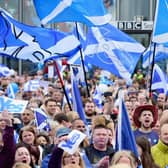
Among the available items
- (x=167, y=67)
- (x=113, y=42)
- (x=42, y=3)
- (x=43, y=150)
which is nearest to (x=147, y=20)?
(x=167, y=67)

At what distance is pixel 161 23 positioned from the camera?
14.4 metres

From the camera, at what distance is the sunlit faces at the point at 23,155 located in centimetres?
838

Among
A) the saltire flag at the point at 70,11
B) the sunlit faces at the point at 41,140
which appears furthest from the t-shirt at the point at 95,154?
the saltire flag at the point at 70,11

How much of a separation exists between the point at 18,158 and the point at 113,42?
7.61 metres

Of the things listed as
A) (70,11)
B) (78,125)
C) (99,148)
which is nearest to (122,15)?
(70,11)

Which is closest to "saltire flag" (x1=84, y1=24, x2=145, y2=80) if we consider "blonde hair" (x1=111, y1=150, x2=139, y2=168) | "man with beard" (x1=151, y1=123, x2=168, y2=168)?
"man with beard" (x1=151, y1=123, x2=168, y2=168)

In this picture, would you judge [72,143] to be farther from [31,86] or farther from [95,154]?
[31,86]

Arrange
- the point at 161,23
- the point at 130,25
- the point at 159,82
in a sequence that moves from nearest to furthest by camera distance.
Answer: the point at 161,23 < the point at 159,82 < the point at 130,25

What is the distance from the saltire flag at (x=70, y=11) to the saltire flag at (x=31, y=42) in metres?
0.30

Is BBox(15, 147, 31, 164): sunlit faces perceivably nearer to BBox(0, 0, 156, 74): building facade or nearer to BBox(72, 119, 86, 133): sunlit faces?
BBox(72, 119, 86, 133): sunlit faces

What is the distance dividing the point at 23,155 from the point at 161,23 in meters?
6.48

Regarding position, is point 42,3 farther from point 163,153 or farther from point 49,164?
point 49,164

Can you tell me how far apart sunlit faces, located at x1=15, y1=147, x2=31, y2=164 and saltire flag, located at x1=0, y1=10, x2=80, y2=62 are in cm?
483

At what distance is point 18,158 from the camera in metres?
8.42
